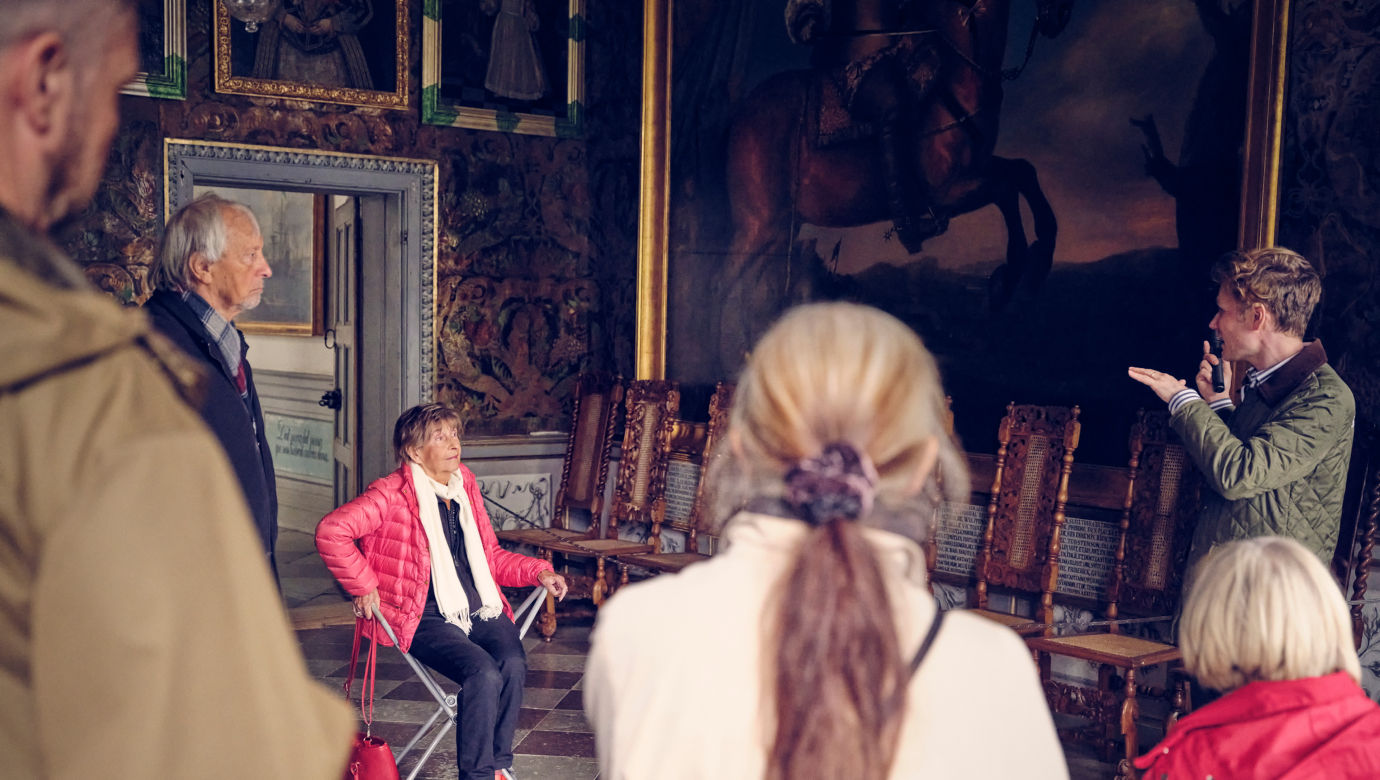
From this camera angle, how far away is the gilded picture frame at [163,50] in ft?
22.5

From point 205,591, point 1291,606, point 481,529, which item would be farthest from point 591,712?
point 481,529

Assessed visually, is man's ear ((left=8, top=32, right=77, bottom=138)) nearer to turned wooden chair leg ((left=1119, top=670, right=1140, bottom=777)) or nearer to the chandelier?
turned wooden chair leg ((left=1119, top=670, right=1140, bottom=777))

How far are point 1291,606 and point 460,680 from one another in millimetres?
2857

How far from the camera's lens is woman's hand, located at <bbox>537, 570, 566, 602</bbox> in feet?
14.6

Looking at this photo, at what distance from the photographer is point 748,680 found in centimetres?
135

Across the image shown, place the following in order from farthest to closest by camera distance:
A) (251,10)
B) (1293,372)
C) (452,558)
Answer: (251,10) → (452,558) → (1293,372)

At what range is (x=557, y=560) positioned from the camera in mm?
7824

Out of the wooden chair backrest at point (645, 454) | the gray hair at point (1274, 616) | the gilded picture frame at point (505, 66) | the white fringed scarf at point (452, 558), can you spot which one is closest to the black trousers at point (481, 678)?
the white fringed scarf at point (452, 558)

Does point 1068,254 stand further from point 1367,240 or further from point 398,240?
point 398,240

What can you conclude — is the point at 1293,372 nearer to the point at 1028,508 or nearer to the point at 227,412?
the point at 1028,508

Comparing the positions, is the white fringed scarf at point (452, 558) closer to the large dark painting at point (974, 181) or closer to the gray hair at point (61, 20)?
the large dark painting at point (974, 181)

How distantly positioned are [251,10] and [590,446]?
11.5 ft

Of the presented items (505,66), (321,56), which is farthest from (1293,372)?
(321,56)

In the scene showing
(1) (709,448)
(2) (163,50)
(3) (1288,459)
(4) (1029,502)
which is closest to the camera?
(3) (1288,459)
